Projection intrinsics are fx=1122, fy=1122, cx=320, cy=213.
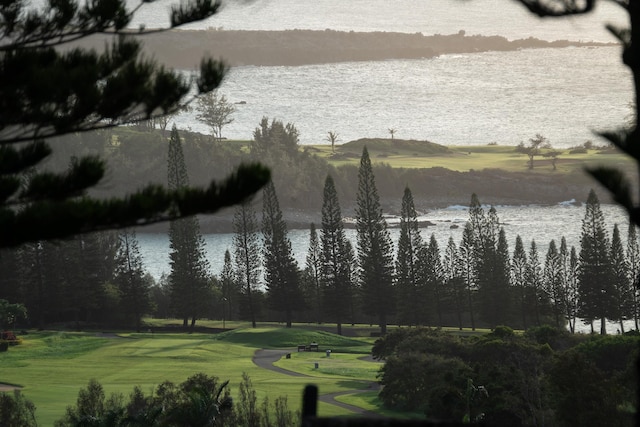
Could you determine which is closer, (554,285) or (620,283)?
(620,283)

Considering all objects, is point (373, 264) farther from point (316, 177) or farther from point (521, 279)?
point (316, 177)

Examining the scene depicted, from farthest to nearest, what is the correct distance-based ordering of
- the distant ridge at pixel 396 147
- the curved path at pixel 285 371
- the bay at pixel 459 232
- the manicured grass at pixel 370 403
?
1. the distant ridge at pixel 396 147
2. the bay at pixel 459 232
3. the manicured grass at pixel 370 403
4. the curved path at pixel 285 371

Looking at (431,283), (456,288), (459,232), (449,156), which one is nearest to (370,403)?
(431,283)

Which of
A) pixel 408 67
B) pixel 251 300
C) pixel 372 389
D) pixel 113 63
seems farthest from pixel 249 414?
pixel 408 67

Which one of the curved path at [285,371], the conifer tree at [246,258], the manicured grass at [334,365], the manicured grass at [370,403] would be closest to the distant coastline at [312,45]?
the conifer tree at [246,258]

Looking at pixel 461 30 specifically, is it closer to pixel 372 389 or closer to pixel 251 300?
pixel 251 300

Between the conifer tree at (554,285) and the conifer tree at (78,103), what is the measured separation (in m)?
47.0

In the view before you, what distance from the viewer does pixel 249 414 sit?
29328 millimetres

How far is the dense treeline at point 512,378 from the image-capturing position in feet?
96.1

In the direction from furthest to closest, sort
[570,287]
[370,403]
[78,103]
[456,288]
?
[456,288] < [570,287] < [370,403] < [78,103]

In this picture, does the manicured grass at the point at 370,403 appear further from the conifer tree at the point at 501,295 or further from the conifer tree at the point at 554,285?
the conifer tree at the point at 554,285

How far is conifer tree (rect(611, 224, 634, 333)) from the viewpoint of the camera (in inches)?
2196

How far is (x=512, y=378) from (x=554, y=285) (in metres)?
24.6

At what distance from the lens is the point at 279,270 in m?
61.0
